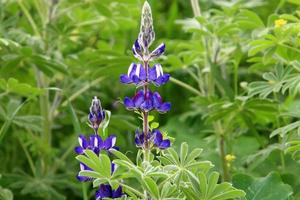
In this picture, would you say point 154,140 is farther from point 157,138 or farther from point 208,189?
point 208,189

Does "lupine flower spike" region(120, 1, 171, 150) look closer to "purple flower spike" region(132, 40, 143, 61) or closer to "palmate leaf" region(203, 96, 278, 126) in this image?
"purple flower spike" region(132, 40, 143, 61)

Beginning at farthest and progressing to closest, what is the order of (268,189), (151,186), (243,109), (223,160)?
(223,160), (243,109), (268,189), (151,186)

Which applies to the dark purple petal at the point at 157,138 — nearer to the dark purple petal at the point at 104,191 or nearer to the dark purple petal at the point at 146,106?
the dark purple petal at the point at 146,106

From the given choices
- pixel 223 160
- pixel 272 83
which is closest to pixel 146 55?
pixel 272 83

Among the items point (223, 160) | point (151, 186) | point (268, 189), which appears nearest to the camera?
point (151, 186)

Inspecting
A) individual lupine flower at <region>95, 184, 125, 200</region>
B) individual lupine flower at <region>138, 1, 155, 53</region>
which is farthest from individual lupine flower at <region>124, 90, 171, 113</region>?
individual lupine flower at <region>95, 184, 125, 200</region>

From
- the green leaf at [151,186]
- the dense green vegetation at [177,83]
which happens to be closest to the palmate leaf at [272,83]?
the dense green vegetation at [177,83]

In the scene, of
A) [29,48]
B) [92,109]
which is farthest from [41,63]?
[92,109]
